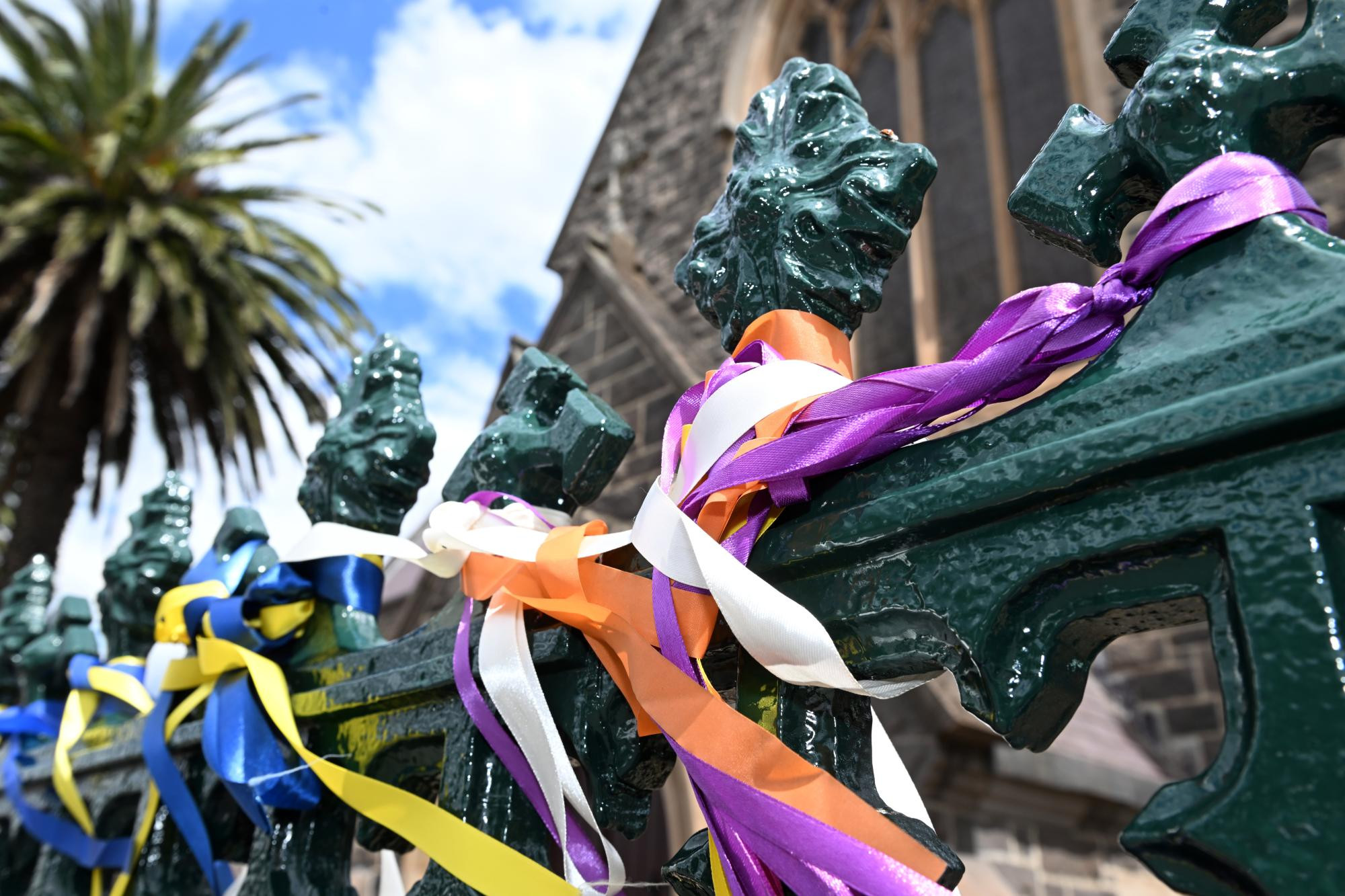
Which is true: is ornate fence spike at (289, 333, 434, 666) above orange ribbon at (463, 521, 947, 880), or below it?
above

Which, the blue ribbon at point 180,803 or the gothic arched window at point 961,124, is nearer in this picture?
the blue ribbon at point 180,803

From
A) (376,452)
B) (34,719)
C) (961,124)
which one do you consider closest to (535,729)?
(376,452)

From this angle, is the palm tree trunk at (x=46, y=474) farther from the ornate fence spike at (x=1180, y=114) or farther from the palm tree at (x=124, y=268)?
the ornate fence spike at (x=1180, y=114)

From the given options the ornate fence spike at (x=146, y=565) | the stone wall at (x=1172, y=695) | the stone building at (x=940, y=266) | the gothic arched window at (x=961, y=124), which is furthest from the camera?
the gothic arched window at (x=961, y=124)

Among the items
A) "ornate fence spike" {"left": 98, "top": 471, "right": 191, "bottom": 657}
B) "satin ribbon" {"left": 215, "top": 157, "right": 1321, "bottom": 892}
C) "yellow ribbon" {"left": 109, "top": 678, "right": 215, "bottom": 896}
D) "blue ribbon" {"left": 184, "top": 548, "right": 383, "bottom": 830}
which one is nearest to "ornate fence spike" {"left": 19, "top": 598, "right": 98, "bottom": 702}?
"ornate fence spike" {"left": 98, "top": 471, "right": 191, "bottom": 657}

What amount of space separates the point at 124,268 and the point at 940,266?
7843mm

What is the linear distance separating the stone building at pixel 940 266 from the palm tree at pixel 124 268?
14.0 ft

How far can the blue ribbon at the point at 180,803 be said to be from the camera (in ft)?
3.80

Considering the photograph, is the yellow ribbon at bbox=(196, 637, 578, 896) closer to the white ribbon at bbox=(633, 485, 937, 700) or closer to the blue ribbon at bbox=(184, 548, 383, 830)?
the blue ribbon at bbox=(184, 548, 383, 830)

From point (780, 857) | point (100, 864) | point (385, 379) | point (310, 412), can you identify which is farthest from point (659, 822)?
point (310, 412)

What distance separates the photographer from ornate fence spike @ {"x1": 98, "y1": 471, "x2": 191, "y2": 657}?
1.62m

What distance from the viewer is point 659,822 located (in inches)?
188

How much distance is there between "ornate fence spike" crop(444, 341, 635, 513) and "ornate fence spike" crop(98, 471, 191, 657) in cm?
73

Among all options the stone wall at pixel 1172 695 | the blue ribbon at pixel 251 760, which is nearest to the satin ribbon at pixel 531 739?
the blue ribbon at pixel 251 760
